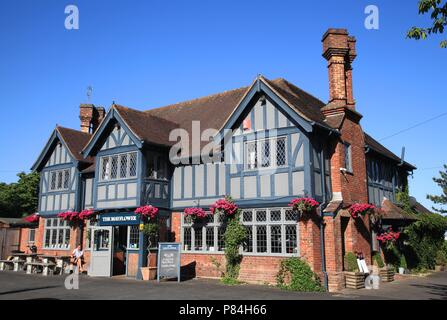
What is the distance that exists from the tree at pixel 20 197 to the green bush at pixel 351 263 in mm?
33642

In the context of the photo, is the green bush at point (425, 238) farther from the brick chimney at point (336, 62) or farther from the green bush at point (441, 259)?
the brick chimney at point (336, 62)

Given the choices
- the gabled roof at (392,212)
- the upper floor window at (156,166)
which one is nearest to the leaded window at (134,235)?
the upper floor window at (156,166)

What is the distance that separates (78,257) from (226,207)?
8.45 metres

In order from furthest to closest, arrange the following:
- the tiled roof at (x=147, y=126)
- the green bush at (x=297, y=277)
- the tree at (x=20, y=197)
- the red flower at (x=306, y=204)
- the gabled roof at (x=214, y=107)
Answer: the tree at (x=20, y=197)
the gabled roof at (x=214, y=107)
the tiled roof at (x=147, y=126)
the red flower at (x=306, y=204)
the green bush at (x=297, y=277)

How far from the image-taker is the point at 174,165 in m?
19.2

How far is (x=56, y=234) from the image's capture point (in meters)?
23.2

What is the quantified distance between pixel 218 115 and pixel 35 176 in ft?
90.6

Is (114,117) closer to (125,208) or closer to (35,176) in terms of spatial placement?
(125,208)

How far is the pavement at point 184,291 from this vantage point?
1220 centimetres

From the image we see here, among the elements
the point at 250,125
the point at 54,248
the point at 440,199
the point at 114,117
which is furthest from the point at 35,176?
the point at 440,199

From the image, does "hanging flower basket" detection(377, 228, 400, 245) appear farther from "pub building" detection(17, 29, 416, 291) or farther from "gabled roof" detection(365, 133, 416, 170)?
"gabled roof" detection(365, 133, 416, 170)

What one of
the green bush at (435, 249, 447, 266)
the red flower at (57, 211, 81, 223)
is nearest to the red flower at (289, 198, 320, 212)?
the red flower at (57, 211, 81, 223)

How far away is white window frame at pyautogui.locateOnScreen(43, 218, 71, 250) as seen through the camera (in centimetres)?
2267

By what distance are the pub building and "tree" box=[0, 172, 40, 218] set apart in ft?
65.1
